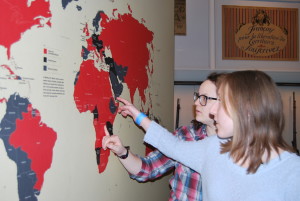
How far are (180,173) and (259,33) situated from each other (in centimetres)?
202

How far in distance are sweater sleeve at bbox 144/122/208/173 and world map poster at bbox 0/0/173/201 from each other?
0.19 meters

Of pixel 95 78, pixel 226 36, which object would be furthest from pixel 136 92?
pixel 226 36

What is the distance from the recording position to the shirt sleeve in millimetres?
1364

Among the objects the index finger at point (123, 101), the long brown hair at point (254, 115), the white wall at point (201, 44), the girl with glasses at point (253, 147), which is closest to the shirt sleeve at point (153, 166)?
the index finger at point (123, 101)

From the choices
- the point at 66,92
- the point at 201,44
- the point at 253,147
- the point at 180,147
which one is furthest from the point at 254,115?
the point at 201,44

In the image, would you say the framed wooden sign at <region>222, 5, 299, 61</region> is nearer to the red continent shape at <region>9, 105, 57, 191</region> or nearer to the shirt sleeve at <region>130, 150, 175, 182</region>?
the shirt sleeve at <region>130, 150, 175, 182</region>

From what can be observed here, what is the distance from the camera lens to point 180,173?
54.3 inches

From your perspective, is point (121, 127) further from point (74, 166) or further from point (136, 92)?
point (74, 166)

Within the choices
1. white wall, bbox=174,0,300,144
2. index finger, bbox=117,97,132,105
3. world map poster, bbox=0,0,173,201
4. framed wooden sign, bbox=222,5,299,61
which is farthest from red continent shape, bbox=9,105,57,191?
framed wooden sign, bbox=222,5,299,61

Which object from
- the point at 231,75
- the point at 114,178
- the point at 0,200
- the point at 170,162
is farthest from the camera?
the point at 170,162

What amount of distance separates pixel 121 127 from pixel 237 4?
2.04m

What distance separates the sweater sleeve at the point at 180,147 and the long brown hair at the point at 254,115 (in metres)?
0.19

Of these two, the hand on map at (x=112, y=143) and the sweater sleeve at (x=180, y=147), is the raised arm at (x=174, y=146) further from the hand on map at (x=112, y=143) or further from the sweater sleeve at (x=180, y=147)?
the hand on map at (x=112, y=143)

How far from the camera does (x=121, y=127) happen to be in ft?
4.40
